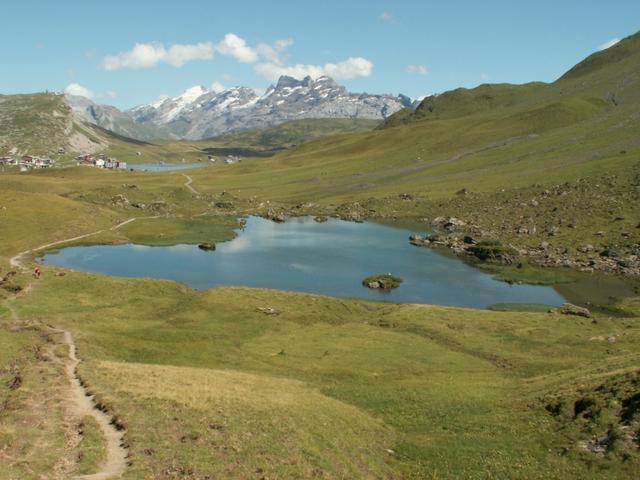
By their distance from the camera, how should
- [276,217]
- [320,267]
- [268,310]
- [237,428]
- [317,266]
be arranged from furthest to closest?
[276,217]
[317,266]
[320,267]
[268,310]
[237,428]

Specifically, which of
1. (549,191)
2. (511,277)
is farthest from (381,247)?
(549,191)

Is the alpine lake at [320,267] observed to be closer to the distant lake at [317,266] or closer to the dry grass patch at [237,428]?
the distant lake at [317,266]

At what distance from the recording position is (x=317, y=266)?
12538 cm

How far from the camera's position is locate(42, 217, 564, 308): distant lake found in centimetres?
10506

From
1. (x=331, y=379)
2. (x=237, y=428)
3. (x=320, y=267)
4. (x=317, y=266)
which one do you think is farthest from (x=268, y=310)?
(x=237, y=428)

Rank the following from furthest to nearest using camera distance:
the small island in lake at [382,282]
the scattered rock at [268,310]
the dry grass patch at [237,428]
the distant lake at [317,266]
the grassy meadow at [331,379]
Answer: the small island in lake at [382,282]
the distant lake at [317,266]
the scattered rock at [268,310]
the grassy meadow at [331,379]
the dry grass patch at [237,428]

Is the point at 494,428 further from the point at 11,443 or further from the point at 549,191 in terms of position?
the point at 549,191

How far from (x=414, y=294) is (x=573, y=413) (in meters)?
64.7

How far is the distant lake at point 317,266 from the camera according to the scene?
10506 cm

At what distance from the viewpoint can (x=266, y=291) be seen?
3625 inches

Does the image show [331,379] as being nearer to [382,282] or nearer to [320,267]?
[382,282]

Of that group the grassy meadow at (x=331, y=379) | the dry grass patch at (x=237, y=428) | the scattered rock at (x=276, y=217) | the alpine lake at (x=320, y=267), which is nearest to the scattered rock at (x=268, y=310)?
the grassy meadow at (x=331, y=379)

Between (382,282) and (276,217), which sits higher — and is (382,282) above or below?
below

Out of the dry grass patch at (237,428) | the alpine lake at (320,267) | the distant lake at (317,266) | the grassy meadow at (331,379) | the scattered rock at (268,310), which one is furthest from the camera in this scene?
the distant lake at (317,266)
